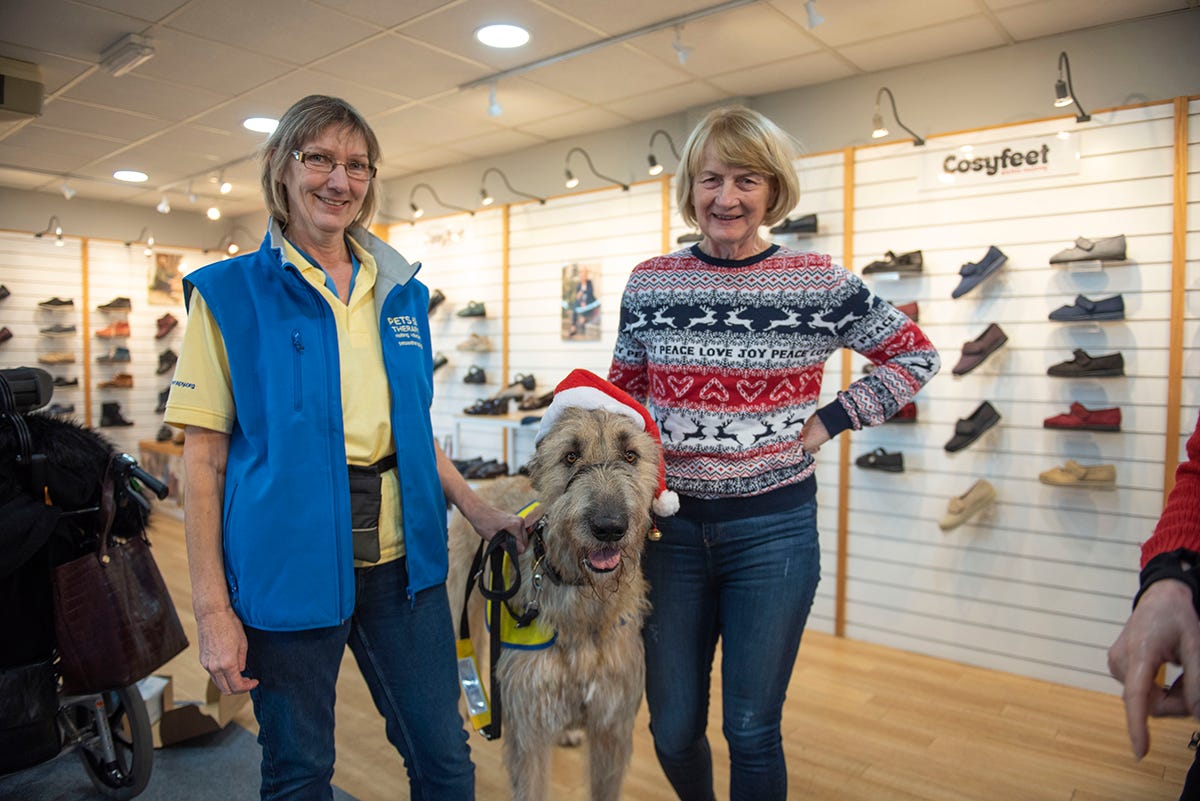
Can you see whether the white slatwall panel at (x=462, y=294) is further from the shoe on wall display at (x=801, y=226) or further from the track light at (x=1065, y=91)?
the track light at (x=1065, y=91)

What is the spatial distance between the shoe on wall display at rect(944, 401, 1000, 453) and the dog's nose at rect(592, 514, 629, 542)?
110 inches

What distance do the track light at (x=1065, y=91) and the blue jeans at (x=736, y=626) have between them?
2757 mm

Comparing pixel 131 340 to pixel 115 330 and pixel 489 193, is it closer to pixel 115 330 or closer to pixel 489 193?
pixel 115 330

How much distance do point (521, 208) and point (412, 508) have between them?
A: 4.64m

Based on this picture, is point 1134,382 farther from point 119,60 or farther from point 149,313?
point 149,313

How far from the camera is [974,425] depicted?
3750 millimetres

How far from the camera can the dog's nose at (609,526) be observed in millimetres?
1510

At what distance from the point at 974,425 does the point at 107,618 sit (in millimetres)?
3649

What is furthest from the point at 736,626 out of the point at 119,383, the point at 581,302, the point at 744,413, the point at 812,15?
the point at 119,383

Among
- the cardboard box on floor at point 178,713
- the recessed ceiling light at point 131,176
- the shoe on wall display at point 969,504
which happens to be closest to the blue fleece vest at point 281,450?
the cardboard box on floor at point 178,713

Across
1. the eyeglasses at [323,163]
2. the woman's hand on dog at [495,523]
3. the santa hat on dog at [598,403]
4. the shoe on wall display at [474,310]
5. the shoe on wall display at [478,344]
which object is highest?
the shoe on wall display at [474,310]

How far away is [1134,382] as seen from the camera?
3.46 metres

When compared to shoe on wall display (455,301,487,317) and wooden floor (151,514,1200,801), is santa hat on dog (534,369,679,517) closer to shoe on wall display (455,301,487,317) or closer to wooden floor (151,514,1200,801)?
wooden floor (151,514,1200,801)

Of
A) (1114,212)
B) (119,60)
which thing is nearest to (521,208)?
(119,60)
